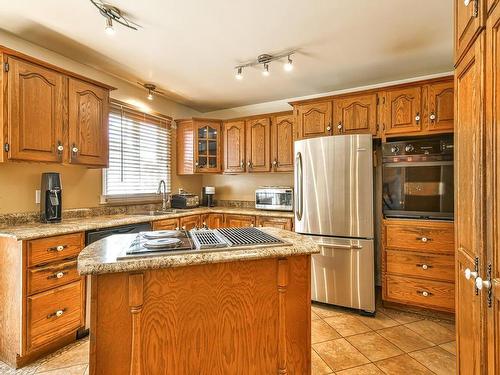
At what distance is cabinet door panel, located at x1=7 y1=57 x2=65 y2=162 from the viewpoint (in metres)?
2.10

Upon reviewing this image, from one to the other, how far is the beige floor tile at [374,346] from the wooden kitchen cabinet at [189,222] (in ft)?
7.20

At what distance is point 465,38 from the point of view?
1211 millimetres

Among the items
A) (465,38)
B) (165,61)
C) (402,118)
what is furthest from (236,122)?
Answer: (465,38)

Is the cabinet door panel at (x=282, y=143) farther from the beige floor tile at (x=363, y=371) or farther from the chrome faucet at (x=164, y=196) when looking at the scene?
the beige floor tile at (x=363, y=371)

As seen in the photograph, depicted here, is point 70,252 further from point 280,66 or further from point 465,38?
point 465,38

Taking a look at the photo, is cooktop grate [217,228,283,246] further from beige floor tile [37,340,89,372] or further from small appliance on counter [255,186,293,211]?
small appliance on counter [255,186,293,211]

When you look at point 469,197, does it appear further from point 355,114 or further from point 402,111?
point 355,114

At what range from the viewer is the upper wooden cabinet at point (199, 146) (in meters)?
4.12

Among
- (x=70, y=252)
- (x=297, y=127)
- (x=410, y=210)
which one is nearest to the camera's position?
(x=70, y=252)

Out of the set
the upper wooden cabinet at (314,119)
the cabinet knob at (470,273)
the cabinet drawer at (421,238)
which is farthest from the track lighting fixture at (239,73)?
the cabinet knob at (470,273)

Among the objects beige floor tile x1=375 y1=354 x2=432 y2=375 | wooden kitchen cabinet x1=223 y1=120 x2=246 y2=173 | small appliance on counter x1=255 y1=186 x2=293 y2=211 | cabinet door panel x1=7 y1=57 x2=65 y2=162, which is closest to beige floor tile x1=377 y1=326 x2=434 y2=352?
beige floor tile x1=375 y1=354 x2=432 y2=375

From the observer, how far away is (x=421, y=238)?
2699mm

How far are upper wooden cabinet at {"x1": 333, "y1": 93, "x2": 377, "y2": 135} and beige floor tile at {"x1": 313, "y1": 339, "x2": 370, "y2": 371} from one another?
2095 mm

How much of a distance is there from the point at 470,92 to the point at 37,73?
294 centimetres
